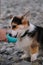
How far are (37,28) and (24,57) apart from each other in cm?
64

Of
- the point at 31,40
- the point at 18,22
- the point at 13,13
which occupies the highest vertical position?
the point at 18,22

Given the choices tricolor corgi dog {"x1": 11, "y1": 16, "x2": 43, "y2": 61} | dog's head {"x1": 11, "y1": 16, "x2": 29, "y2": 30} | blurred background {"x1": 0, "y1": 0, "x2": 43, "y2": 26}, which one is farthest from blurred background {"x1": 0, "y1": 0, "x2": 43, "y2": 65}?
dog's head {"x1": 11, "y1": 16, "x2": 29, "y2": 30}

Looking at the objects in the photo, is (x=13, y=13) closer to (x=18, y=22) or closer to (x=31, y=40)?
(x=18, y=22)

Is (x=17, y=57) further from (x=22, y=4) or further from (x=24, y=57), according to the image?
(x=22, y=4)

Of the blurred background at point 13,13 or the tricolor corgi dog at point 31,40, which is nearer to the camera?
the tricolor corgi dog at point 31,40

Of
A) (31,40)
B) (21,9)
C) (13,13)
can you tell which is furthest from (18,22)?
(21,9)

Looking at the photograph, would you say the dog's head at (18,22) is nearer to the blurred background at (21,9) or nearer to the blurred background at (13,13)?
the blurred background at (13,13)

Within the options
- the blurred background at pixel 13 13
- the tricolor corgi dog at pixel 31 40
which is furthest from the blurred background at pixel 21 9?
the tricolor corgi dog at pixel 31 40

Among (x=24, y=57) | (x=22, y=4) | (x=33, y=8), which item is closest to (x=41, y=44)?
(x=24, y=57)

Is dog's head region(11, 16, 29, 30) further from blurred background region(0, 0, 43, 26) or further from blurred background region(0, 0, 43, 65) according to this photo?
blurred background region(0, 0, 43, 26)

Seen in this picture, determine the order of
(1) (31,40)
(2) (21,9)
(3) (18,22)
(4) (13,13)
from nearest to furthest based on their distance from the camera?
(1) (31,40) → (3) (18,22) → (4) (13,13) → (2) (21,9)

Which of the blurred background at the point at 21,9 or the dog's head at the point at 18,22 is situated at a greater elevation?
the dog's head at the point at 18,22

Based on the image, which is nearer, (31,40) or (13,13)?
(31,40)

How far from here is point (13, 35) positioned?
16.1 feet
